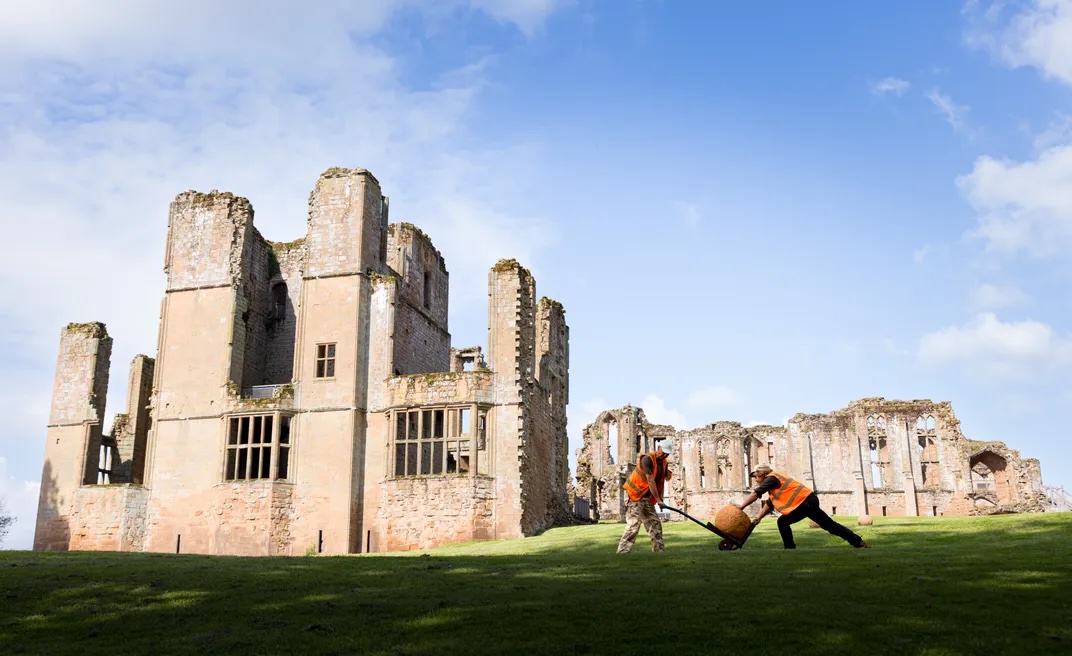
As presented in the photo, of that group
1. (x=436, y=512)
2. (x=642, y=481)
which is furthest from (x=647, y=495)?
(x=436, y=512)

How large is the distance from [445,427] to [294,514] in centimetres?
599

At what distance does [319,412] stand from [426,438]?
12.5 feet

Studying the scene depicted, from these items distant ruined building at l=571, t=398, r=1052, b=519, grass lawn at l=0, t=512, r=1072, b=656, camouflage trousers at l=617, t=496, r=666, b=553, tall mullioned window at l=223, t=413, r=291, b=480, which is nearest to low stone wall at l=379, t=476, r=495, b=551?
tall mullioned window at l=223, t=413, r=291, b=480

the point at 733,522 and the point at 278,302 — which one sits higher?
the point at 278,302

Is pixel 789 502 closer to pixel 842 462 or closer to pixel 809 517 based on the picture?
pixel 809 517

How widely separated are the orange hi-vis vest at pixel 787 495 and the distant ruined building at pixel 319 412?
15130mm

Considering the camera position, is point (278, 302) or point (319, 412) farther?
point (278, 302)

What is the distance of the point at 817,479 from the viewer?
5919 cm

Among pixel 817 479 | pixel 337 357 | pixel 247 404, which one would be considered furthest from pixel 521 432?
pixel 817 479

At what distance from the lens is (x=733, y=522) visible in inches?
649

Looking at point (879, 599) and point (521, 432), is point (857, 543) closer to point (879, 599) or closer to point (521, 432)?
point (879, 599)

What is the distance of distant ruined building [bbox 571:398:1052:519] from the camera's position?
55000mm

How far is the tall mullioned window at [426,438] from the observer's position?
30909 millimetres

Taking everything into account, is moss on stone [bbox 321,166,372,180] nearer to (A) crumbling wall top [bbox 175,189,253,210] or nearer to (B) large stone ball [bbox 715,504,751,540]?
(A) crumbling wall top [bbox 175,189,253,210]
